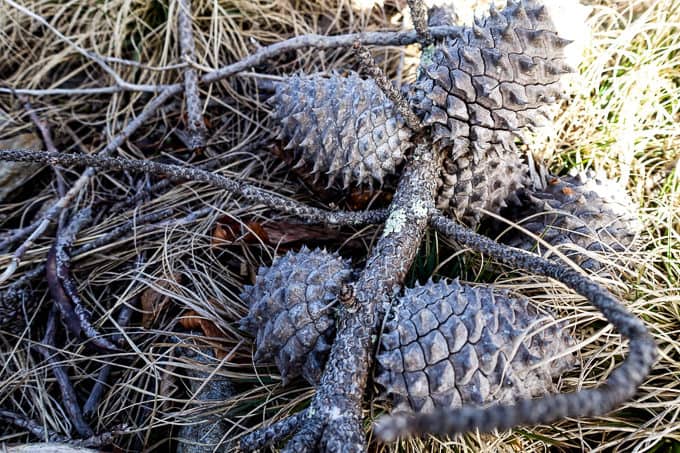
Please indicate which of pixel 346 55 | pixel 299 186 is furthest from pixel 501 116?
pixel 346 55

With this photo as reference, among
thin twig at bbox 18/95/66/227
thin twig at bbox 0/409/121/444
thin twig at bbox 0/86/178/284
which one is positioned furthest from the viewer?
thin twig at bbox 18/95/66/227

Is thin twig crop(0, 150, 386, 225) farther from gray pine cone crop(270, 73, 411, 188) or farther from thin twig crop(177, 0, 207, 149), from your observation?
thin twig crop(177, 0, 207, 149)

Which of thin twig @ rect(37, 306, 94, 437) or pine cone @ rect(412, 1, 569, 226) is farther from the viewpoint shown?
thin twig @ rect(37, 306, 94, 437)

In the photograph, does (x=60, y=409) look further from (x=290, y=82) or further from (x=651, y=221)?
(x=651, y=221)

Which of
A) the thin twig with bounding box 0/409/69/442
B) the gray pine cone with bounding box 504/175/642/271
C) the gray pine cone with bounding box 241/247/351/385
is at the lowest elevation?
the thin twig with bounding box 0/409/69/442

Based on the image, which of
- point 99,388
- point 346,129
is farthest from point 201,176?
point 99,388

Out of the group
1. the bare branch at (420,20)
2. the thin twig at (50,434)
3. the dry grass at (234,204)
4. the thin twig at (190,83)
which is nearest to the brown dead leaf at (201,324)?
the dry grass at (234,204)

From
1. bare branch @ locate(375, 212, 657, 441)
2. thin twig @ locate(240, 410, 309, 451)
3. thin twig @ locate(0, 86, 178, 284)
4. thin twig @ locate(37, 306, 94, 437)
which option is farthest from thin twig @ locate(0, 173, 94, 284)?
bare branch @ locate(375, 212, 657, 441)

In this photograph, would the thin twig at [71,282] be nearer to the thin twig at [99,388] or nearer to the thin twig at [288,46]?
the thin twig at [99,388]
